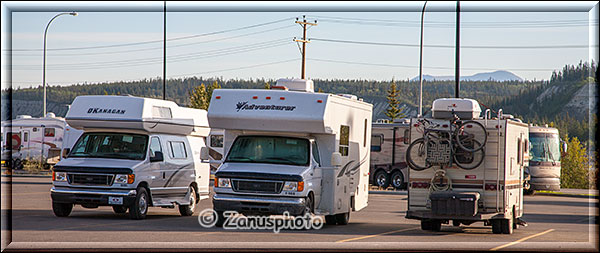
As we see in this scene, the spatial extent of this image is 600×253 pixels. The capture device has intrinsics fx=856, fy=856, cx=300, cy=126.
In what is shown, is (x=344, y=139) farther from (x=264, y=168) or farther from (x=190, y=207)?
(x=190, y=207)

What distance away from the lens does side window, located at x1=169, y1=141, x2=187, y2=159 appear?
71.6ft

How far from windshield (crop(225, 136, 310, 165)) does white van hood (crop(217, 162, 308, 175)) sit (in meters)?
0.19

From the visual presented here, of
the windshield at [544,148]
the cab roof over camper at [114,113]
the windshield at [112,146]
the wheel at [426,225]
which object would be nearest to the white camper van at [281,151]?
the wheel at [426,225]

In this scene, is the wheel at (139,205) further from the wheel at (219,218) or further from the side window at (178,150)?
the wheel at (219,218)

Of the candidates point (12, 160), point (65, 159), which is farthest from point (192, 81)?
point (65, 159)

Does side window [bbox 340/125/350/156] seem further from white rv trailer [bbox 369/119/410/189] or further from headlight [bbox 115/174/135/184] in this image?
white rv trailer [bbox 369/119/410/189]

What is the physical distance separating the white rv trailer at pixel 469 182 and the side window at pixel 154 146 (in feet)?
20.5

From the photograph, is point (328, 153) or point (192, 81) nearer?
point (328, 153)

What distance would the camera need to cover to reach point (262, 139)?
18750 mm

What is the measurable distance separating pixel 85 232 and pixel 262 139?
439cm

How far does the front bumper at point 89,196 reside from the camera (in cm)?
1939

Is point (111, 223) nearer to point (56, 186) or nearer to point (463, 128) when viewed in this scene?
point (56, 186)

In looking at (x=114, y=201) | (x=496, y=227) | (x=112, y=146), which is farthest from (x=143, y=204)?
(x=496, y=227)

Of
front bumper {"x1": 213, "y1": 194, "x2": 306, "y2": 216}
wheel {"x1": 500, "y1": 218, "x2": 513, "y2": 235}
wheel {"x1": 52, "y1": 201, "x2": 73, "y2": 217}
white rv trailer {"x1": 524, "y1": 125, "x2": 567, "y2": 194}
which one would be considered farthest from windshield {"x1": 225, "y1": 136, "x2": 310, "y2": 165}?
white rv trailer {"x1": 524, "y1": 125, "x2": 567, "y2": 194}
